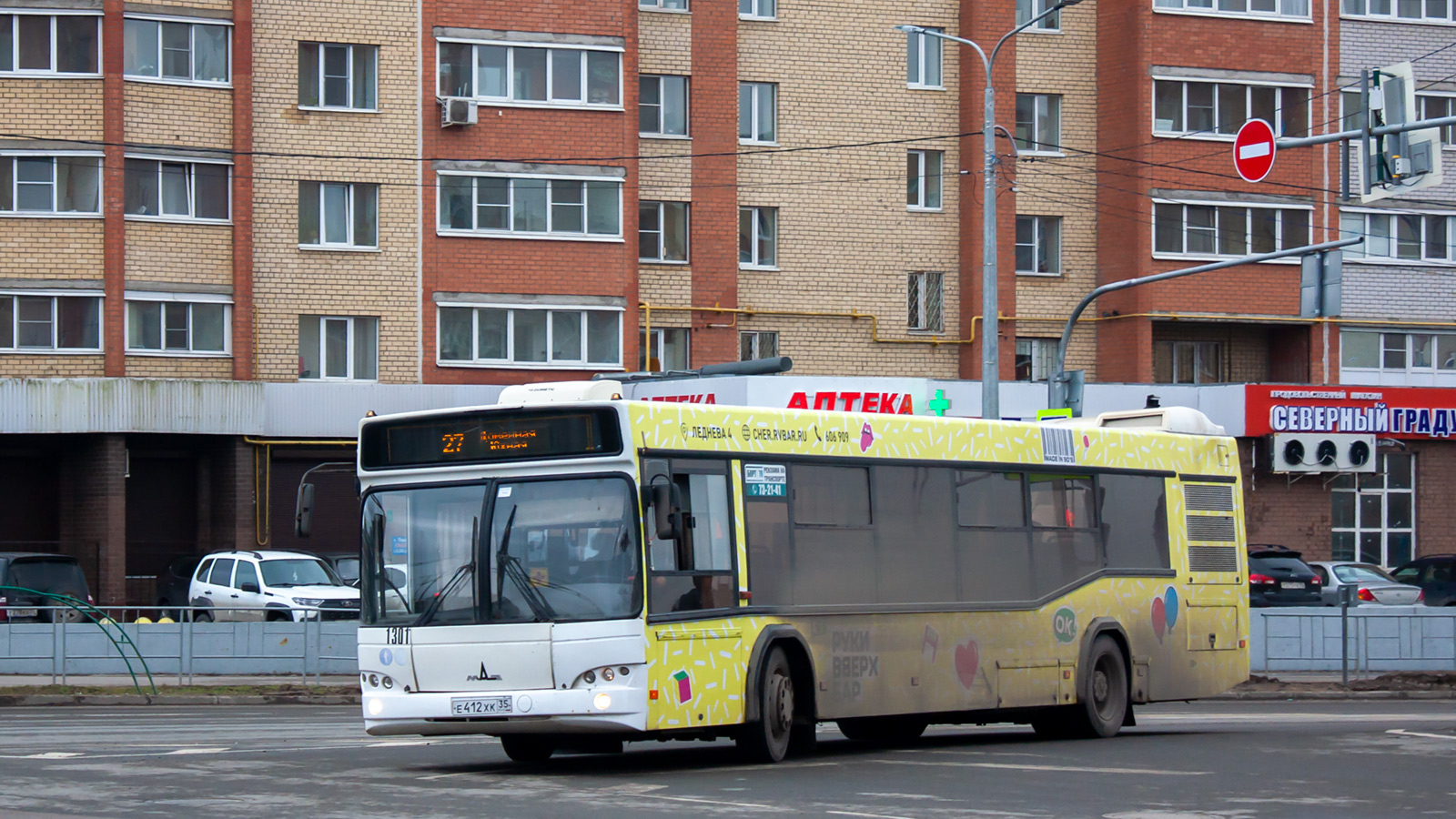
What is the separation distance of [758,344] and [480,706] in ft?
94.7

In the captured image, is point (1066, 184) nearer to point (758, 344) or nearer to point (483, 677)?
point (758, 344)

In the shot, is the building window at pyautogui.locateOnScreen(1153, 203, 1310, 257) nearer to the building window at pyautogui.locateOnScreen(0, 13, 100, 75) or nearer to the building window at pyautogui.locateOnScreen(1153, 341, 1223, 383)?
the building window at pyautogui.locateOnScreen(1153, 341, 1223, 383)

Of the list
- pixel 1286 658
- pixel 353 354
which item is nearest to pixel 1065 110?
pixel 353 354

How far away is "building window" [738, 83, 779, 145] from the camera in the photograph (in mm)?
41250

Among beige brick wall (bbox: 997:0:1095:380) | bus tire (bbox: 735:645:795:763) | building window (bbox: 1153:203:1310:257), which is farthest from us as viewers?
beige brick wall (bbox: 997:0:1095:380)

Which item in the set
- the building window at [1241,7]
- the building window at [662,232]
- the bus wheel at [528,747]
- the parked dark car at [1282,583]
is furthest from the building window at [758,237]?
the bus wheel at [528,747]

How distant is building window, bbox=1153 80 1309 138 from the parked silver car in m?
11.2

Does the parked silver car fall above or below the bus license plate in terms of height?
below

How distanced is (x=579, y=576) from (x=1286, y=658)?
16.6 m

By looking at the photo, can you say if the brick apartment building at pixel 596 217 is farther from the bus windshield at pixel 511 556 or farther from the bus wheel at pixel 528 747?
the bus windshield at pixel 511 556

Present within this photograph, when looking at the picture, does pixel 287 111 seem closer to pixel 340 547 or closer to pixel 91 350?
pixel 91 350

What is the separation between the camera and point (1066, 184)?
42.9 m

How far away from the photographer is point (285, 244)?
124 feet

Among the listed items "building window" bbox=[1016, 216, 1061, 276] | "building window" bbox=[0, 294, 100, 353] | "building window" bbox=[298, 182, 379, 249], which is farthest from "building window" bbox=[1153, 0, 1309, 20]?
"building window" bbox=[0, 294, 100, 353]
